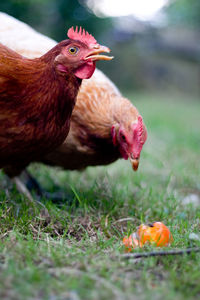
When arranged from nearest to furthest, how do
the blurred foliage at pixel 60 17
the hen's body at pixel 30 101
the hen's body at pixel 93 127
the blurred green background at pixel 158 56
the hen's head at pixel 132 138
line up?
the hen's body at pixel 30 101
the hen's head at pixel 132 138
the hen's body at pixel 93 127
the blurred foliage at pixel 60 17
the blurred green background at pixel 158 56

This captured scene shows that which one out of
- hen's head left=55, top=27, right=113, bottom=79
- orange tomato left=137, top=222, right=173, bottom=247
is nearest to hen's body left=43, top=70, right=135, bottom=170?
hen's head left=55, top=27, right=113, bottom=79

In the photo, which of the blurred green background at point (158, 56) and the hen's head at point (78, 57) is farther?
the blurred green background at point (158, 56)

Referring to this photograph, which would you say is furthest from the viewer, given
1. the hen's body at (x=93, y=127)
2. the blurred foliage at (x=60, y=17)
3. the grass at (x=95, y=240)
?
the blurred foliage at (x=60, y=17)

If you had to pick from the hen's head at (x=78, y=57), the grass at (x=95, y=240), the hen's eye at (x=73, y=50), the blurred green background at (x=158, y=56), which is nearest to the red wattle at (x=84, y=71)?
the hen's head at (x=78, y=57)

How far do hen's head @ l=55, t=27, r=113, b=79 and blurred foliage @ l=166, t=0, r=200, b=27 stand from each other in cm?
1561

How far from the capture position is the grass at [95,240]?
1.50 meters

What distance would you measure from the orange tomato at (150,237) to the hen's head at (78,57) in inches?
40.0

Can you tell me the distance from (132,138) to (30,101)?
2.44 ft

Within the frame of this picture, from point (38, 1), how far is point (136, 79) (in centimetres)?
641

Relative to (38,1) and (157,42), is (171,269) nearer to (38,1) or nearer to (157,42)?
(38,1)

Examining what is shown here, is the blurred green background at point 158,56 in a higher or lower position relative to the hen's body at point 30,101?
higher

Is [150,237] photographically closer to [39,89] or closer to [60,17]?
[39,89]

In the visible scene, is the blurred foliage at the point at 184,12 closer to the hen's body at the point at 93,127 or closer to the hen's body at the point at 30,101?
the hen's body at the point at 93,127

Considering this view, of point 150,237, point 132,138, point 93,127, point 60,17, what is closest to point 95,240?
point 150,237
